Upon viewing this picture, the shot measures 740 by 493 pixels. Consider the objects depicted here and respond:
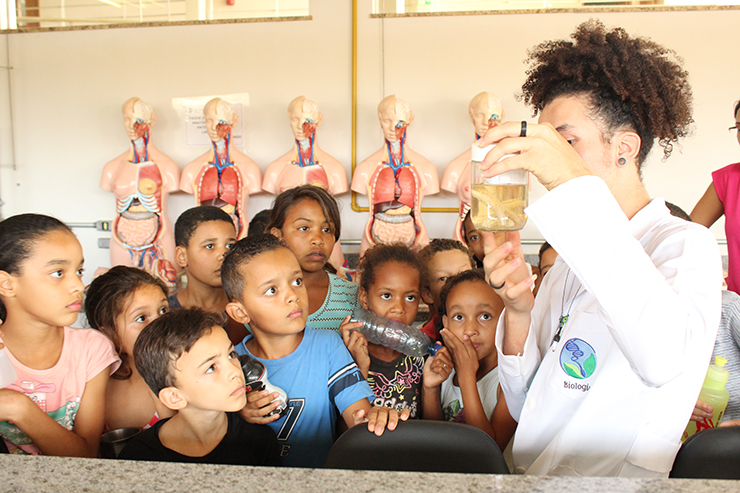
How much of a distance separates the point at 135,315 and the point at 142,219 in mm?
2251

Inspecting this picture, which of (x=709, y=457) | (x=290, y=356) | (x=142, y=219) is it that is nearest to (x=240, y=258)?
(x=290, y=356)

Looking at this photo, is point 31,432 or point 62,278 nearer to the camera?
point 31,432

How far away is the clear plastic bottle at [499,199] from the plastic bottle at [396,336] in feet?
2.56

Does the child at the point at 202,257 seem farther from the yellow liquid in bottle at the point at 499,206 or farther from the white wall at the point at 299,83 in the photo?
the white wall at the point at 299,83

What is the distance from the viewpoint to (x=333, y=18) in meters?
3.89

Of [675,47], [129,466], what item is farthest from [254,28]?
[129,466]

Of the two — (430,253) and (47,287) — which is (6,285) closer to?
(47,287)

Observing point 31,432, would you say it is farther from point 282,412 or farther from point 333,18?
point 333,18

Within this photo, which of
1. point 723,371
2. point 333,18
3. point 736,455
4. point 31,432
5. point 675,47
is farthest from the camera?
point 333,18

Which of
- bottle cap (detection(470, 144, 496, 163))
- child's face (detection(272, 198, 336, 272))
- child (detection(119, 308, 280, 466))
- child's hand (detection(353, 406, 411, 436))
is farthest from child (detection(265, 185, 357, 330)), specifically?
bottle cap (detection(470, 144, 496, 163))

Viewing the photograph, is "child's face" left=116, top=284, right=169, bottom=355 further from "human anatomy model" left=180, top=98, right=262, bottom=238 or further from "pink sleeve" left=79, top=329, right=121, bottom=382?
"human anatomy model" left=180, top=98, right=262, bottom=238

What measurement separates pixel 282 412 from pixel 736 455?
956 mm

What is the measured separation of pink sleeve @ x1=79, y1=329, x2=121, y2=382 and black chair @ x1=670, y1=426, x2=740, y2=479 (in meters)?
1.29

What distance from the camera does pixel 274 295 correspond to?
4.99ft
